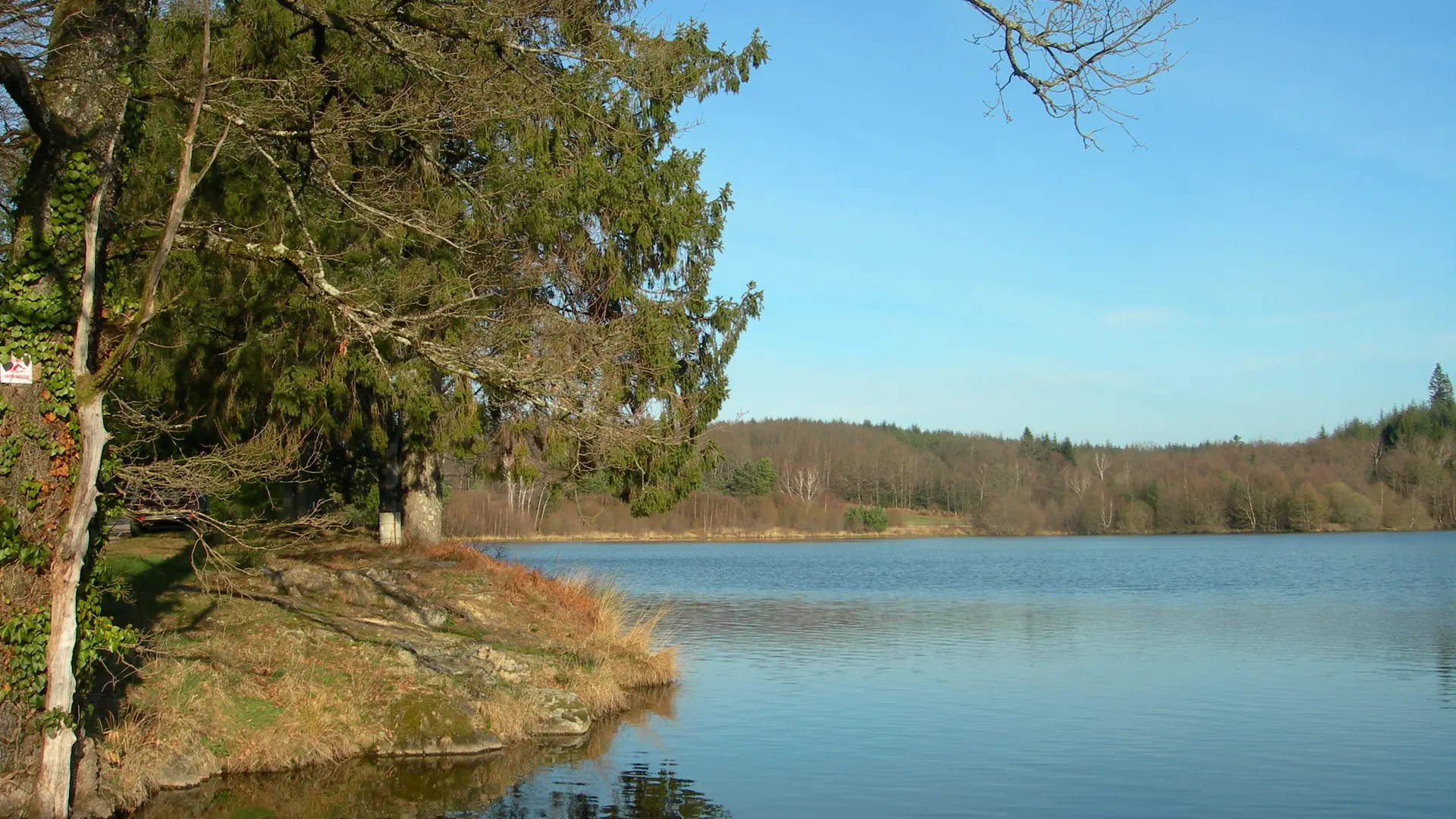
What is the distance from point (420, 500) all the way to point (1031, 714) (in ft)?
36.8

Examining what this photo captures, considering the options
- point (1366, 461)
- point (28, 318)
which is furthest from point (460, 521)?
point (1366, 461)

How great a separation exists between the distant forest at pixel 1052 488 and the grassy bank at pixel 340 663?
41215mm

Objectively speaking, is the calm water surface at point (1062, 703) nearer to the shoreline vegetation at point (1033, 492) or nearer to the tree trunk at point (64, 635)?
the tree trunk at point (64, 635)

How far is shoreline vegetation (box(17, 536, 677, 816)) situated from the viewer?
37.4ft

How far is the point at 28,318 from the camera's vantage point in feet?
28.9

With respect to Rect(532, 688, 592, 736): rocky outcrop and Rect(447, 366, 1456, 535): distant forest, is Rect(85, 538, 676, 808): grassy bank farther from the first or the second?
Rect(447, 366, 1456, 535): distant forest

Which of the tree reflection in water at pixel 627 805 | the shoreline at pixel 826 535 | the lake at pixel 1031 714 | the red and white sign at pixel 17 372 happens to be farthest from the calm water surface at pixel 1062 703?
the shoreline at pixel 826 535

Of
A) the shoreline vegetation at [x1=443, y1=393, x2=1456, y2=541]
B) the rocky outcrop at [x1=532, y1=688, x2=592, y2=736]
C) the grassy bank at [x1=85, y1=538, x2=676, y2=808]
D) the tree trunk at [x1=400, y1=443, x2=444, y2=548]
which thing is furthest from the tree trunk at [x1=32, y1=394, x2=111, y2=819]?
the shoreline vegetation at [x1=443, y1=393, x2=1456, y2=541]

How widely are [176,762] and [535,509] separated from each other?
244 feet

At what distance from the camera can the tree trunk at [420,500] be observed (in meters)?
22.0

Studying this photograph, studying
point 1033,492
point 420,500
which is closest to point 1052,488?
point 1033,492

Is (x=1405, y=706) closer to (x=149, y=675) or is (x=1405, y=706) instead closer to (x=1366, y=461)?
(x=149, y=675)

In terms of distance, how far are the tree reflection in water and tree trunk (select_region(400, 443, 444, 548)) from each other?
33.2 ft

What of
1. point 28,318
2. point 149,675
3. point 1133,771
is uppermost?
point 28,318
